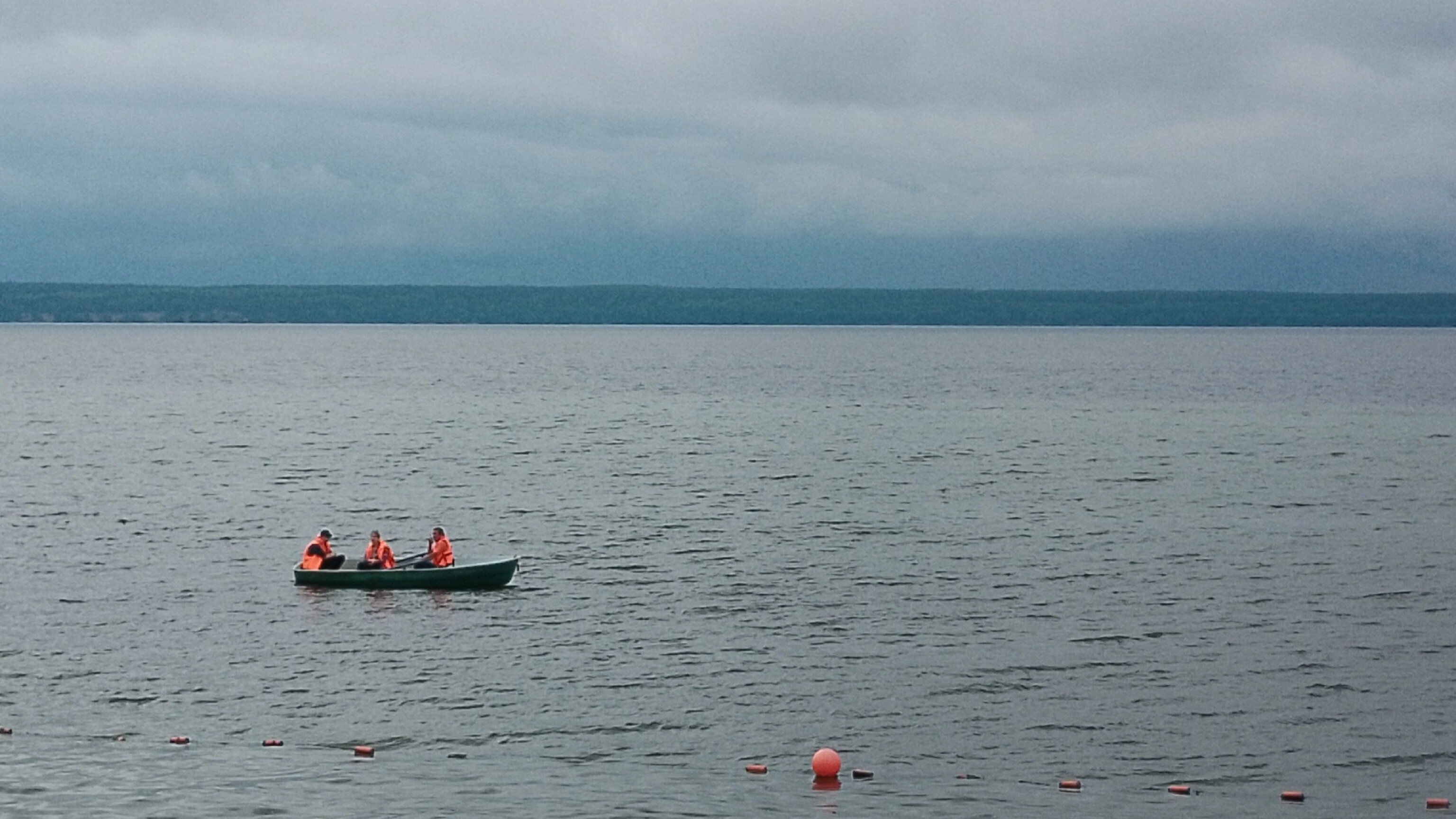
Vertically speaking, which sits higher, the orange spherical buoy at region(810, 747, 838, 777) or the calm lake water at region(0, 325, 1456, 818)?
the orange spherical buoy at region(810, 747, 838, 777)

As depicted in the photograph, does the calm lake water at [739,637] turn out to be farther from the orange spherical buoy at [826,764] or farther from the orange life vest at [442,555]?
the orange life vest at [442,555]

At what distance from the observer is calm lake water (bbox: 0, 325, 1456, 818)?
28547 millimetres

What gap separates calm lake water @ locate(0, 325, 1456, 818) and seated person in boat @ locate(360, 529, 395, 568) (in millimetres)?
1335

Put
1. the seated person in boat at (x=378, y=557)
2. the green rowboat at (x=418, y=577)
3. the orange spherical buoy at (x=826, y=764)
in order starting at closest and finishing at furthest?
the orange spherical buoy at (x=826, y=764) → the green rowboat at (x=418, y=577) → the seated person in boat at (x=378, y=557)

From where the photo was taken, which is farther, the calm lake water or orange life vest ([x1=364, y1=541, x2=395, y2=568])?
orange life vest ([x1=364, y1=541, x2=395, y2=568])

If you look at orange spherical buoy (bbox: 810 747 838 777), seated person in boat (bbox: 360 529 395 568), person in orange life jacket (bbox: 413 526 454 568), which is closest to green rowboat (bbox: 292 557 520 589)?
seated person in boat (bbox: 360 529 395 568)

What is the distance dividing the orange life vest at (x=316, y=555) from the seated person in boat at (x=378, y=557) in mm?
1035

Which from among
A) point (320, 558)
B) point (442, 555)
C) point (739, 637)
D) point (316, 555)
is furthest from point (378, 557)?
point (739, 637)

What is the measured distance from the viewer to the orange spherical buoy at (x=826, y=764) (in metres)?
28.4

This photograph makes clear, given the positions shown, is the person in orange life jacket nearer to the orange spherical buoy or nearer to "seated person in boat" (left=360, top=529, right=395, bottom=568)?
"seated person in boat" (left=360, top=529, right=395, bottom=568)

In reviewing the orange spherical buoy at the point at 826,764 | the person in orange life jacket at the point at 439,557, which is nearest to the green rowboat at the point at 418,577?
the person in orange life jacket at the point at 439,557

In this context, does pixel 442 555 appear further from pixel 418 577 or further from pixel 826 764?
pixel 826 764

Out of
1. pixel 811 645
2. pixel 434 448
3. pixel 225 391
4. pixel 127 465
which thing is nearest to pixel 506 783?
pixel 811 645

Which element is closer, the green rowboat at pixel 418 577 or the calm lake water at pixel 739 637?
the calm lake water at pixel 739 637
